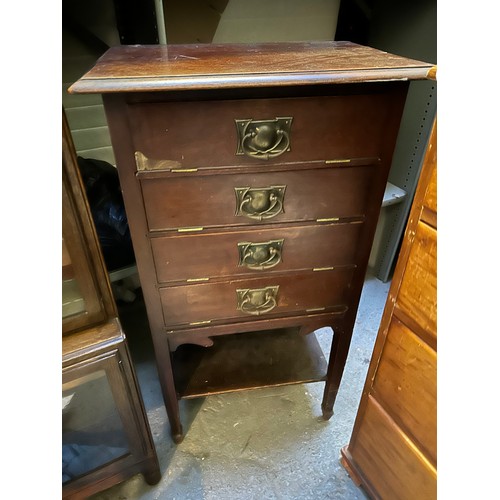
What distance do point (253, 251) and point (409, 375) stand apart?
1.13ft

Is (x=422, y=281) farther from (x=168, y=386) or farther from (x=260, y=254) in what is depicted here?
(x=168, y=386)

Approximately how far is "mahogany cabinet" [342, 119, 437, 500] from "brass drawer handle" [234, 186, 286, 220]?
0.22 meters

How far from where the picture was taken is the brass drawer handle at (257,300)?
2.71 feet

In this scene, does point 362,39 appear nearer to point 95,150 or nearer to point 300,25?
point 300,25

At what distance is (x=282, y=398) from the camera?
1191 mm

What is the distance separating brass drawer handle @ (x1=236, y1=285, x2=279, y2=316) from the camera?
0.83m

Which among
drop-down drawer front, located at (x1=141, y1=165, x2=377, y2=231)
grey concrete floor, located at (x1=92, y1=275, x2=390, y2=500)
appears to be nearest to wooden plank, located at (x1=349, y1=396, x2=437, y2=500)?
grey concrete floor, located at (x1=92, y1=275, x2=390, y2=500)

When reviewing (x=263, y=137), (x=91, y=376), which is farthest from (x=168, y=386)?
(x=263, y=137)

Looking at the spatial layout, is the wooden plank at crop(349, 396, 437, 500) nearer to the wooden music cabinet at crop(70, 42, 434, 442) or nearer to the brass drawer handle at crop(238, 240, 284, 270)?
the wooden music cabinet at crop(70, 42, 434, 442)

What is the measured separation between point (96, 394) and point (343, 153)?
64 cm

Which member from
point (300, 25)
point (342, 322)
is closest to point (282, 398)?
point (342, 322)
